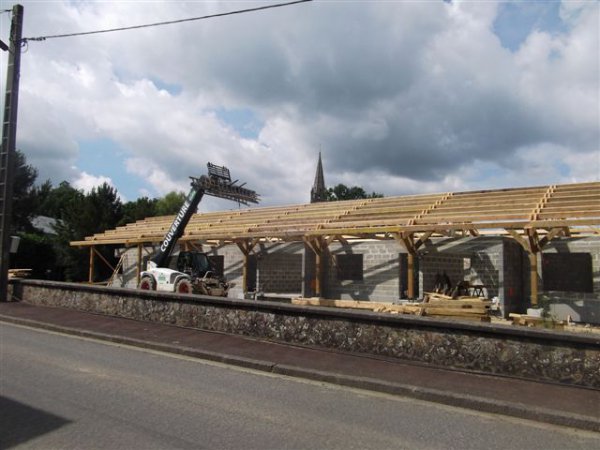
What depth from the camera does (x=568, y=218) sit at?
14.3m

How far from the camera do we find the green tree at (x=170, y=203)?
6669cm

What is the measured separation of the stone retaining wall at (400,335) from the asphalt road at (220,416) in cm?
163

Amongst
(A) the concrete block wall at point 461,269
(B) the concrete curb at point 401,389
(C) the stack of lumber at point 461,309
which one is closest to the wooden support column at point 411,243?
(A) the concrete block wall at point 461,269

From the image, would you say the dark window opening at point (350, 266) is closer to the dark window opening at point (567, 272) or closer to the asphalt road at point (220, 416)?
the dark window opening at point (567, 272)

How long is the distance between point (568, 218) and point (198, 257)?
1286 cm

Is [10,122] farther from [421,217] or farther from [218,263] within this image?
[421,217]

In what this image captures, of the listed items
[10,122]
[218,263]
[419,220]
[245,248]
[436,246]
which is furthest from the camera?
[218,263]

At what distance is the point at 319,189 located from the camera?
87.4 m

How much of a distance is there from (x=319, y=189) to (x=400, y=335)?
3119 inches

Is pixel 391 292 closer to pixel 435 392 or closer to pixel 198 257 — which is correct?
pixel 198 257

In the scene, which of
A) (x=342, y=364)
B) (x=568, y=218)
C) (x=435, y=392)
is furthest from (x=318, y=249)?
(x=435, y=392)

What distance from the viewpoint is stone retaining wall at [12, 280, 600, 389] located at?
279 inches

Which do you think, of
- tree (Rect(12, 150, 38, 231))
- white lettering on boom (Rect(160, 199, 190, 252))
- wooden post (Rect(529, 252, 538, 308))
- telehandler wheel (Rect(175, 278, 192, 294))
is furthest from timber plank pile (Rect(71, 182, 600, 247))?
tree (Rect(12, 150, 38, 231))

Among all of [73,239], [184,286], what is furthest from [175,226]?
[73,239]
